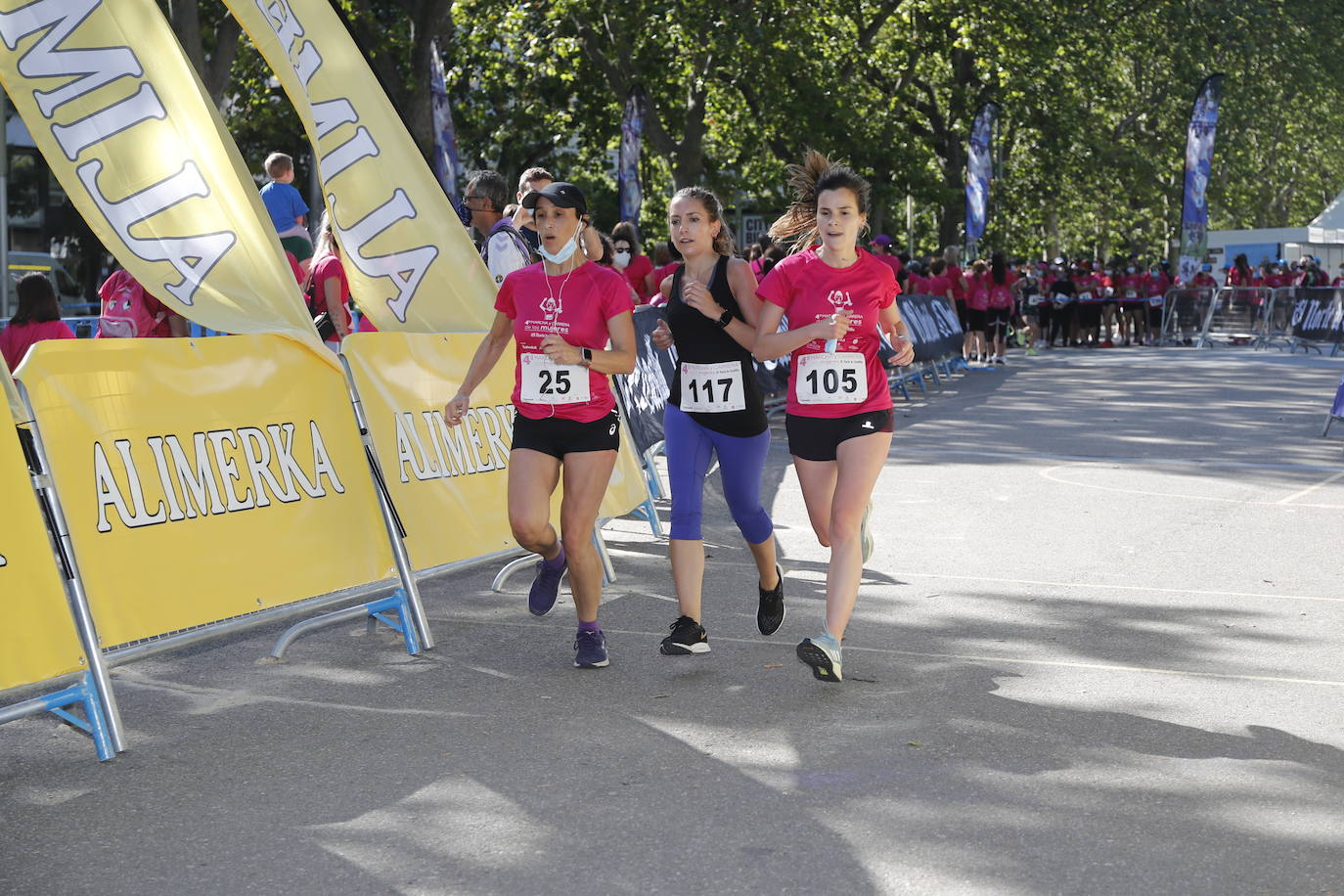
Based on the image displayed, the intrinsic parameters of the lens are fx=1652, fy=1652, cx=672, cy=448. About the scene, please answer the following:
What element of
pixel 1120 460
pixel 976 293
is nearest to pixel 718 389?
pixel 1120 460

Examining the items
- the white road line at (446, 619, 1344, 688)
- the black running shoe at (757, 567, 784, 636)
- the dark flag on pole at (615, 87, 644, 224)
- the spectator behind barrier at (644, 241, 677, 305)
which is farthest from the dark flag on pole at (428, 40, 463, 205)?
the white road line at (446, 619, 1344, 688)

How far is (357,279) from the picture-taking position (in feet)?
26.6

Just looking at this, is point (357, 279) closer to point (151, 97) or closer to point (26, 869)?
point (151, 97)

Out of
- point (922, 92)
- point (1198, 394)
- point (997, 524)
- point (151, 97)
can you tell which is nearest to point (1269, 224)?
point (922, 92)

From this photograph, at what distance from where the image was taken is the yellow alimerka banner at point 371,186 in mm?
7836

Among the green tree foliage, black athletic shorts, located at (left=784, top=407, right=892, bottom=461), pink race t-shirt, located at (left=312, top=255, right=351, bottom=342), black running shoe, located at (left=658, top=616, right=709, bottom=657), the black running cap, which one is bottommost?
black running shoe, located at (left=658, top=616, right=709, bottom=657)

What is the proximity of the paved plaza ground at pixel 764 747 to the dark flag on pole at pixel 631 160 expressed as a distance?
17599 millimetres

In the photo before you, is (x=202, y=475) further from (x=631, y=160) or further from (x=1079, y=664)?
(x=631, y=160)

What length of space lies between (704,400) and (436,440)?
1512 mm

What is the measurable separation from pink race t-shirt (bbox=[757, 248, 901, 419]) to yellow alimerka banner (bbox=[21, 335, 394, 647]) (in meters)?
1.83

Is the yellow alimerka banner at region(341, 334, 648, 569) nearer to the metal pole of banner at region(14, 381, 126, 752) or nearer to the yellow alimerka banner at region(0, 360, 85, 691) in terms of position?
the metal pole of banner at region(14, 381, 126, 752)

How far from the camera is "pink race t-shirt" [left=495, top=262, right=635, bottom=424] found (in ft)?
21.3

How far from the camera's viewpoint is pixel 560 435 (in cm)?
648

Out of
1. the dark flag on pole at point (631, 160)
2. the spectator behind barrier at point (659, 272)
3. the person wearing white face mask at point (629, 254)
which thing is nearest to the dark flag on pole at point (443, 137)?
the spectator behind barrier at point (659, 272)
